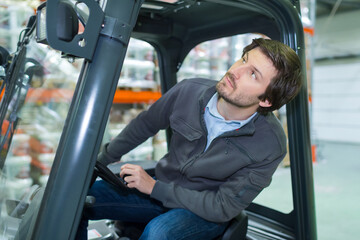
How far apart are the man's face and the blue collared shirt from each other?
0.11m

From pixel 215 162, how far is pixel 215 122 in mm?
231

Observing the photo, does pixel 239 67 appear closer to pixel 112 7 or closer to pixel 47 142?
pixel 112 7

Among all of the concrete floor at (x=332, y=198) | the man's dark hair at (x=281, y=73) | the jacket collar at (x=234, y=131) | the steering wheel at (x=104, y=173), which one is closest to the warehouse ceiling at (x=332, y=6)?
the concrete floor at (x=332, y=198)

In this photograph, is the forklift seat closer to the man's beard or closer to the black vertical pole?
the black vertical pole

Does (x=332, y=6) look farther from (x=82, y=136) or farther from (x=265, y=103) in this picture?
(x=82, y=136)

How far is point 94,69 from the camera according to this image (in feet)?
3.20

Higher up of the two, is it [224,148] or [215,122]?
[215,122]

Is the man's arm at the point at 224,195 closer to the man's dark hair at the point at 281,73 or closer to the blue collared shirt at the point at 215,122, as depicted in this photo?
the blue collared shirt at the point at 215,122

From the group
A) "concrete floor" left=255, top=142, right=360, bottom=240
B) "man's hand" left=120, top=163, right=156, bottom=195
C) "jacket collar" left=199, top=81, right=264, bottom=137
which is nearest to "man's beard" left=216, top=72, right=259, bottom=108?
"jacket collar" left=199, top=81, right=264, bottom=137

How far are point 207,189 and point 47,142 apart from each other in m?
2.49

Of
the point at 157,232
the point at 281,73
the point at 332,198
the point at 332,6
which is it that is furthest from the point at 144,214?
the point at 332,6

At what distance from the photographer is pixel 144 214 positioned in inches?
71.5

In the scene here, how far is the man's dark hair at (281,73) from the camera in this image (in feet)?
5.04

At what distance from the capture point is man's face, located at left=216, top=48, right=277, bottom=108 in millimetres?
1555
